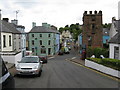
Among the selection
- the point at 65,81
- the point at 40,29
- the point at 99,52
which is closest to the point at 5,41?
the point at 99,52

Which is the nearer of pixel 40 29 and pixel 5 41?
pixel 5 41

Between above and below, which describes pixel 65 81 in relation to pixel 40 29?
below

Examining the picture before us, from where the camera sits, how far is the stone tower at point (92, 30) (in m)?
47.0

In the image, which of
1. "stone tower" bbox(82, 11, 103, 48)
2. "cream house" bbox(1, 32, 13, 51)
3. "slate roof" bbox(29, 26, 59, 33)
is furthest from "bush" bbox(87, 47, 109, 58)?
"slate roof" bbox(29, 26, 59, 33)

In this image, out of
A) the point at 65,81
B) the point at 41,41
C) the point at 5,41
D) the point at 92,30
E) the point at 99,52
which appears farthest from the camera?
the point at 41,41

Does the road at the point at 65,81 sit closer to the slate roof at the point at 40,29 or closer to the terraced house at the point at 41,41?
the terraced house at the point at 41,41

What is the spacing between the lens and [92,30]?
156 ft

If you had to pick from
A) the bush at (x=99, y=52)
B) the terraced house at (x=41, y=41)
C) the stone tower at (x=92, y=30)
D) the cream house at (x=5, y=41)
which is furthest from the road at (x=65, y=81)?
the terraced house at (x=41, y=41)

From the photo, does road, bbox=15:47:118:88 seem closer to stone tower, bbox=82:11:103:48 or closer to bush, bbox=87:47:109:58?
bush, bbox=87:47:109:58

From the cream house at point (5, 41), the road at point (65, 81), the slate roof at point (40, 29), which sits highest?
the slate roof at point (40, 29)

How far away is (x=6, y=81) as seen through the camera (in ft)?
19.0

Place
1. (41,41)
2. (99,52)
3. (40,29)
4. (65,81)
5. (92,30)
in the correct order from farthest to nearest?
(40,29) → (41,41) → (92,30) → (99,52) → (65,81)

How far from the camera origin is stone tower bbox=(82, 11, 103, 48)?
154 feet

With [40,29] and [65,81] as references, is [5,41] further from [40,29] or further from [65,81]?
[40,29]
